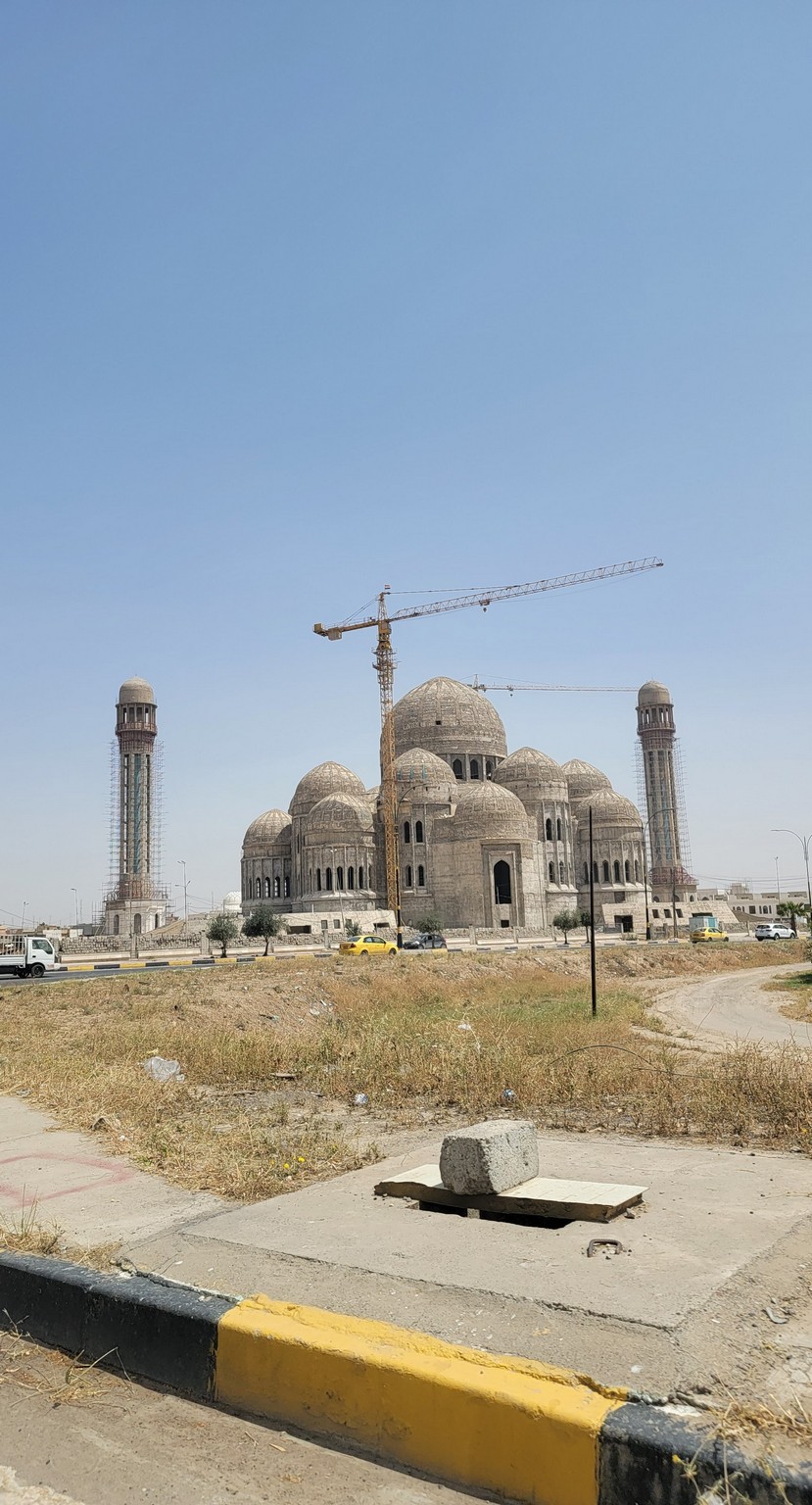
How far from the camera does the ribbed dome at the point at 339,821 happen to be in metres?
65.6

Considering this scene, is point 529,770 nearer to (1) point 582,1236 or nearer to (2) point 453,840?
(2) point 453,840

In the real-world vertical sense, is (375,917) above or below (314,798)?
below

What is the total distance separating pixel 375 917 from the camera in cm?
6181

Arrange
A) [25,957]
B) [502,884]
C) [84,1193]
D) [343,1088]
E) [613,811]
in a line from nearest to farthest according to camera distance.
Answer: [84,1193], [343,1088], [25,957], [502,884], [613,811]

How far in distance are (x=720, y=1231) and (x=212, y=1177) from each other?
10.4ft

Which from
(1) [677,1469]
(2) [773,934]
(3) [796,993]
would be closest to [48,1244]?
(1) [677,1469]

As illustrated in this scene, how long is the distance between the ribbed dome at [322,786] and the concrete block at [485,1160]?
212ft

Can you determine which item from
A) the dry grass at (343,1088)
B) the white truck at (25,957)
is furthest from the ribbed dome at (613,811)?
the dry grass at (343,1088)

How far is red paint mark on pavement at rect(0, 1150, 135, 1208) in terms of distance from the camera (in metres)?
6.40

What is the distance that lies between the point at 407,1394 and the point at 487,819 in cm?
6021

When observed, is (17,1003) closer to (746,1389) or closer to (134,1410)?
(134,1410)

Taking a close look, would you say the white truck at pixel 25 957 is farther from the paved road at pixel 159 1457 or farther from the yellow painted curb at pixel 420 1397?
the yellow painted curb at pixel 420 1397

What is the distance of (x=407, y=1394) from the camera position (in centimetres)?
362

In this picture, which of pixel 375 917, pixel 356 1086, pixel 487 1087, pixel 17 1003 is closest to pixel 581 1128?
pixel 487 1087
